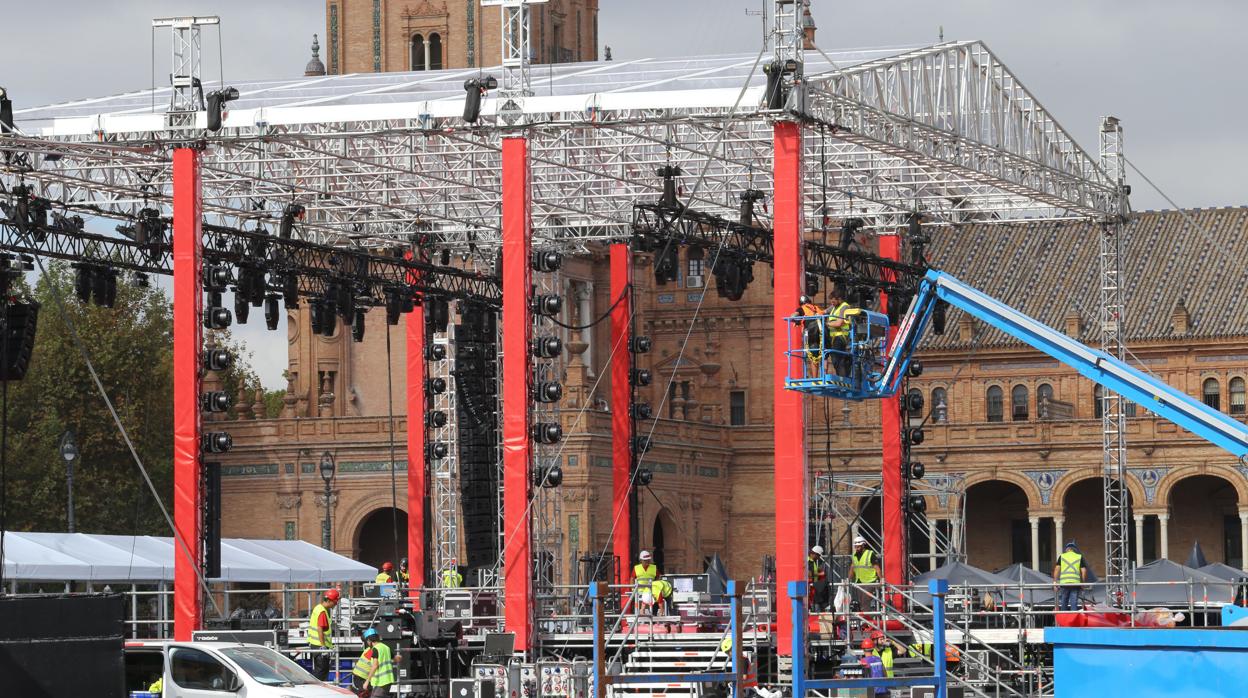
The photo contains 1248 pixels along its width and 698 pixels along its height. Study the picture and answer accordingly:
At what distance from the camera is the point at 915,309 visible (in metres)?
34.5

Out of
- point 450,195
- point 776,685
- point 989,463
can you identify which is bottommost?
point 776,685

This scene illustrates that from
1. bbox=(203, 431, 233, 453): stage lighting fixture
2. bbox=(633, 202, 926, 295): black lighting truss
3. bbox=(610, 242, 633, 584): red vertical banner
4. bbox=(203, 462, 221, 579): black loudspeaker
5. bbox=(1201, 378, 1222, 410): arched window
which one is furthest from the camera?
bbox=(1201, 378, 1222, 410): arched window

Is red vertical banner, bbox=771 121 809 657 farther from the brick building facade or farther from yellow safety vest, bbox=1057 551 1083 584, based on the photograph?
the brick building facade

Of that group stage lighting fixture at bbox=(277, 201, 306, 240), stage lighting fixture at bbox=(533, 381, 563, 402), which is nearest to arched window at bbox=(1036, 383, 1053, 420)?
stage lighting fixture at bbox=(533, 381, 563, 402)

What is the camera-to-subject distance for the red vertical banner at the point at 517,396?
34.1 m

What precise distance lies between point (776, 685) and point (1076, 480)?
40424 millimetres

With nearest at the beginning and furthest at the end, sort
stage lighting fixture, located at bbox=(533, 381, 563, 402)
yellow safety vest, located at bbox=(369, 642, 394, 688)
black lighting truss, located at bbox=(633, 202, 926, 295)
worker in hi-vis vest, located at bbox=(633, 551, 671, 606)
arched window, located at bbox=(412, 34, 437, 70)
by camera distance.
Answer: yellow safety vest, located at bbox=(369, 642, 394, 688) < worker in hi-vis vest, located at bbox=(633, 551, 671, 606) < black lighting truss, located at bbox=(633, 202, 926, 295) < stage lighting fixture, located at bbox=(533, 381, 563, 402) < arched window, located at bbox=(412, 34, 437, 70)

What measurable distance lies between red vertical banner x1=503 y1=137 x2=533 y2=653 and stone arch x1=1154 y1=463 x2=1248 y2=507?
39829mm

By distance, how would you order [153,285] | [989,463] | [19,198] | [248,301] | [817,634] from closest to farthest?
[817,634]
[19,198]
[248,301]
[989,463]
[153,285]

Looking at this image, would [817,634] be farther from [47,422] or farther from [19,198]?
[47,422]

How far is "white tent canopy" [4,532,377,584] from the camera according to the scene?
41312 millimetres

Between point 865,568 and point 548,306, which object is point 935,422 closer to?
point 548,306

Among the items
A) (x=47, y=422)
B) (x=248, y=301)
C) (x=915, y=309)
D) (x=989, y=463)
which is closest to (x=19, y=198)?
(x=248, y=301)

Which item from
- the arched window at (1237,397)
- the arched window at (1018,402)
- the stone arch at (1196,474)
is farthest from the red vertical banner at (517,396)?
the arched window at (1018,402)
